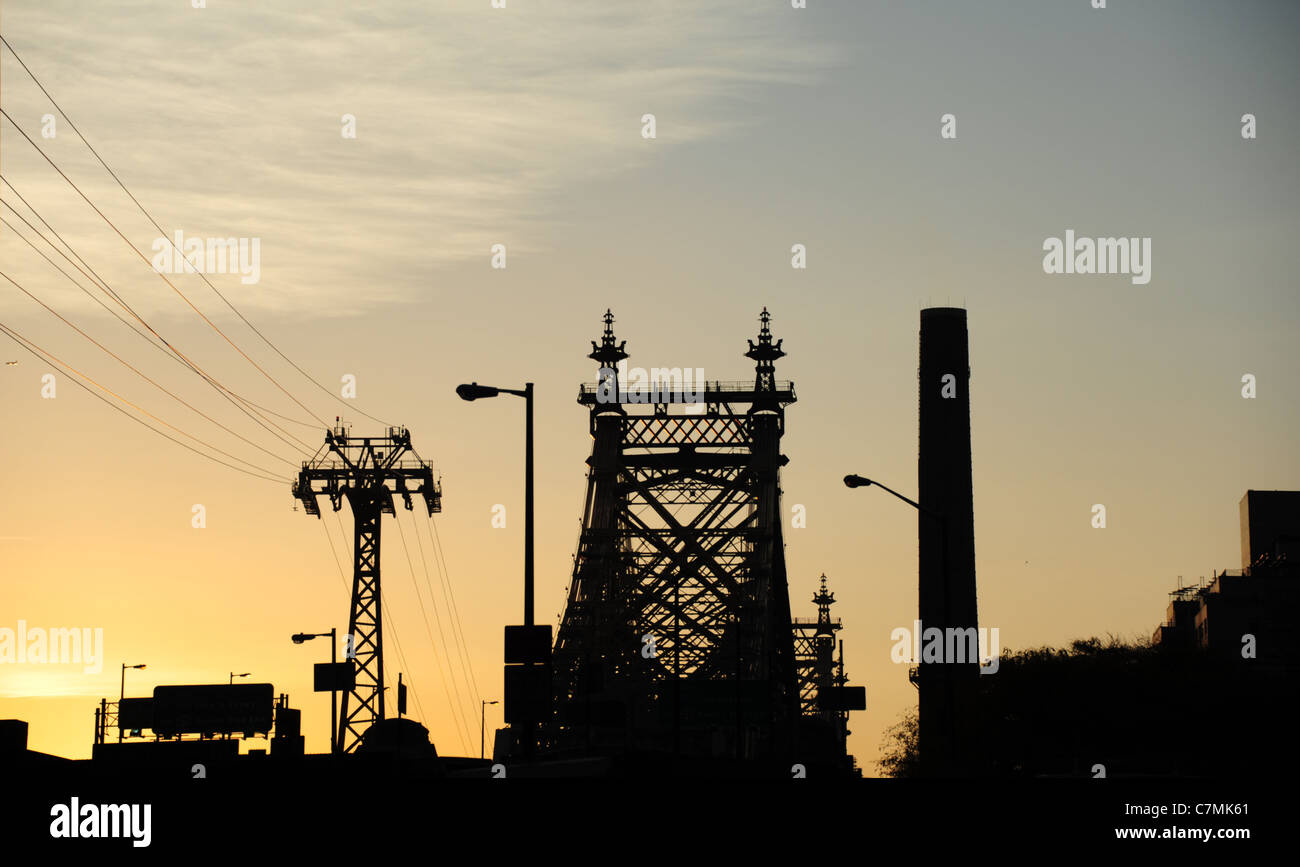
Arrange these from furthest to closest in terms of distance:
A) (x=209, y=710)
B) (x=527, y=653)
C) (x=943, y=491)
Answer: (x=209, y=710), (x=943, y=491), (x=527, y=653)

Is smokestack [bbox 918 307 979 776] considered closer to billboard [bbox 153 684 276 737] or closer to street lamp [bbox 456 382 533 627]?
billboard [bbox 153 684 276 737]

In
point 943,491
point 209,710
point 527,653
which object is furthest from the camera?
point 209,710

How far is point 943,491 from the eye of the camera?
287 feet

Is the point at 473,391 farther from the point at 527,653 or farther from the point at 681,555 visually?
the point at 681,555

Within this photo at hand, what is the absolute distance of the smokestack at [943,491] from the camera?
87500mm

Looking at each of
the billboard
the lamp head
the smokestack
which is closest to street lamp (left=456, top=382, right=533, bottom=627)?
the lamp head

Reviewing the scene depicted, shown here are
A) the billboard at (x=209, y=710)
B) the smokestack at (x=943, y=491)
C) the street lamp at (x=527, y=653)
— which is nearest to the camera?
the street lamp at (x=527, y=653)

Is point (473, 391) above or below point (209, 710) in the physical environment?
above

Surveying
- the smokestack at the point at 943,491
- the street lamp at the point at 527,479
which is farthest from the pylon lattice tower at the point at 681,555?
the street lamp at the point at 527,479

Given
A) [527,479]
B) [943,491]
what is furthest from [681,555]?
[527,479]

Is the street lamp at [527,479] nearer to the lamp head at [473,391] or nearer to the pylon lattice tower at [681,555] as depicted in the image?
the lamp head at [473,391]

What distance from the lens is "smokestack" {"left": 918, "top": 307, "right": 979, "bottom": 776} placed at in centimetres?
8750

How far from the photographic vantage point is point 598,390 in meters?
117
